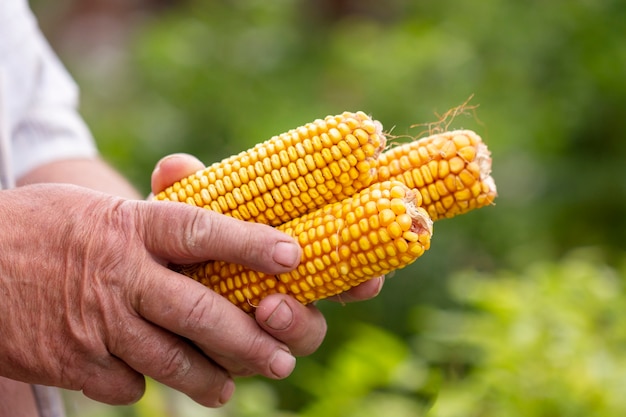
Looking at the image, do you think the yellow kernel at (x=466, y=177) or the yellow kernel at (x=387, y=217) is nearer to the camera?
the yellow kernel at (x=387, y=217)

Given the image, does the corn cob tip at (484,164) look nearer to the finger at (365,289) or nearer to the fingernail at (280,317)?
the finger at (365,289)

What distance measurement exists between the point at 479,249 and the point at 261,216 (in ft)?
9.74

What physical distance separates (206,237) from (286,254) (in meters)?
0.15

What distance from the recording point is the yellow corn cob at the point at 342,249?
1.30 meters

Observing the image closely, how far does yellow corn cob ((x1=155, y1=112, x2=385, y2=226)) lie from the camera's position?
1.37m

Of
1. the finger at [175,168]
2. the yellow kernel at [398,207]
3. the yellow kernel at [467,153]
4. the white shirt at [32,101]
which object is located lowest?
the yellow kernel at [398,207]

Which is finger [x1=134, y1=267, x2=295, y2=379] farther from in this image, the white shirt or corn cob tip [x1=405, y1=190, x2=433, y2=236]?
the white shirt

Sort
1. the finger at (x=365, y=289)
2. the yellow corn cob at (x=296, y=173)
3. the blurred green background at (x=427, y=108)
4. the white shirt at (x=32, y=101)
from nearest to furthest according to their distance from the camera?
1. the yellow corn cob at (x=296, y=173)
2. the finger at (x=365, y=289)
3. the white shirt at (x=32, y=101)
4. the blurred green background at (x=427, y=108)

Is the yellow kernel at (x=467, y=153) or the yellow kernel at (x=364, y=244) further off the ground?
the yellow kernel at (x=467, y=153)

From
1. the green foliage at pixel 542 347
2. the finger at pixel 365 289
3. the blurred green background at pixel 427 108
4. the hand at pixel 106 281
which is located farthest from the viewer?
the blurred green background at pixel 427 108

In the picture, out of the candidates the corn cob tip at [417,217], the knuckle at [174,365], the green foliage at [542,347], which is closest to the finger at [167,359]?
the knuckle at [174,365]

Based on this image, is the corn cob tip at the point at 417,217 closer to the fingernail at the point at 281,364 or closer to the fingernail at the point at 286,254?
the fingernail at the point at 286,254

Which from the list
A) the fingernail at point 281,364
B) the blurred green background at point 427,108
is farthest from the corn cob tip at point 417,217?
the blurred green background at point 427,108

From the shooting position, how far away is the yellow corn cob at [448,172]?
140cm
